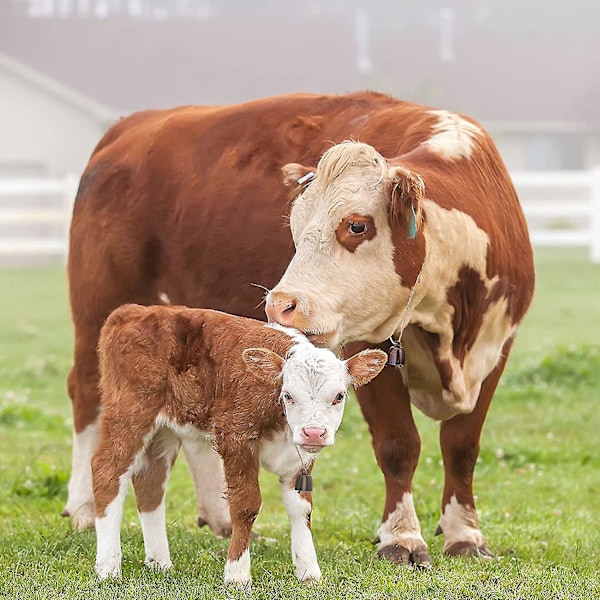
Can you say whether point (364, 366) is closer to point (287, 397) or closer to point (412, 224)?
point (287, 397)

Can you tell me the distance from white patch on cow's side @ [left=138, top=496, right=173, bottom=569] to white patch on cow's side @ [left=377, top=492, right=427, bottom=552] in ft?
3.71

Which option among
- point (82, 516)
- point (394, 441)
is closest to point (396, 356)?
point (394, 441)

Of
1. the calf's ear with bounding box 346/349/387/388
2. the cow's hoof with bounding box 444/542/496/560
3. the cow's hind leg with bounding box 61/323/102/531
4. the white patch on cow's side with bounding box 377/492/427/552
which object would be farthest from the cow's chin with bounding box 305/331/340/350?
the cow's hind leg with bounding box 61/323/102/531

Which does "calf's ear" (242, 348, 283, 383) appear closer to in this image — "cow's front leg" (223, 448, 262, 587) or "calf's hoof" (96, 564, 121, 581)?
"cow's front leg" (223, 448, 262, 587)

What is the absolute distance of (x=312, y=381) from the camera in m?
4.83

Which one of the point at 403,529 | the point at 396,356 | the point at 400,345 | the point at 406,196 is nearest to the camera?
the point at 406,196

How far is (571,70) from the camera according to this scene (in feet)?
178

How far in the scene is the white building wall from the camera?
140 feet

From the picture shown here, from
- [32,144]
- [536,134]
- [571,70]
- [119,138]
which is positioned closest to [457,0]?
[571,70]

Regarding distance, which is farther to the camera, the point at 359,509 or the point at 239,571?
the point at 359,509

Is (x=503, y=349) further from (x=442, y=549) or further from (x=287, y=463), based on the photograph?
(x=287, y=463)

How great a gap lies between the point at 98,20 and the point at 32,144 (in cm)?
1896

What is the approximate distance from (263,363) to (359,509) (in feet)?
10.1

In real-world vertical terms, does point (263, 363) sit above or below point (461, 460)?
above
